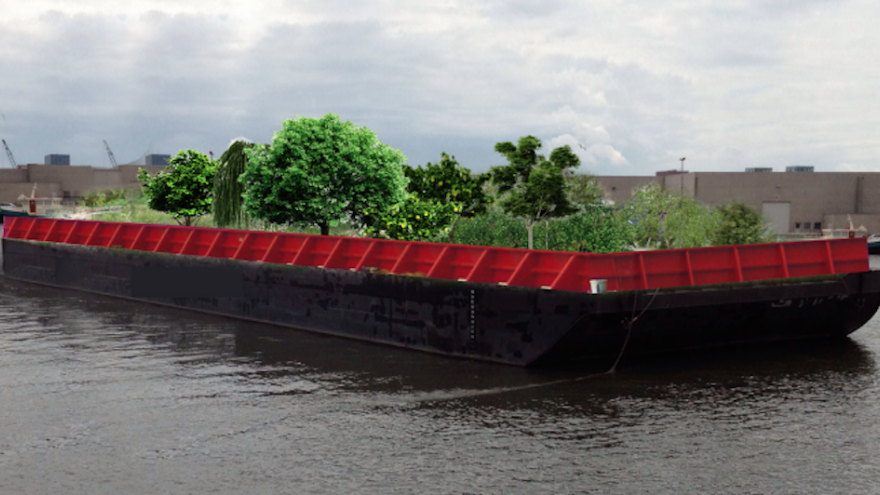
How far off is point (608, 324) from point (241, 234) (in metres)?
16.4

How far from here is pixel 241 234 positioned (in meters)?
31.3

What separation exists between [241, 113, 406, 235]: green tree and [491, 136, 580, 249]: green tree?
324 inches

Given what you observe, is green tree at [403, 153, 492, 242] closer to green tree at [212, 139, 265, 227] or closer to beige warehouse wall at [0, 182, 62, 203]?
green tree at [212, 139, 265, 227]

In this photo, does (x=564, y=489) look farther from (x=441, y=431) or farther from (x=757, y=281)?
(x=757, y=281)

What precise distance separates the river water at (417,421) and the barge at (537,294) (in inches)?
31.0

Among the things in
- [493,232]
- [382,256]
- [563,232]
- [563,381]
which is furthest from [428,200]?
[563,381]

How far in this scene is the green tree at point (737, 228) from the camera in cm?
6569

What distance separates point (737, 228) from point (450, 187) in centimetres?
2749

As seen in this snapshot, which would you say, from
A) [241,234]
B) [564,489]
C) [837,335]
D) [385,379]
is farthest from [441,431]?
[241,234]

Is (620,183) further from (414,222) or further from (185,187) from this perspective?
(414,222)

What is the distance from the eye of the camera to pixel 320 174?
45.2 meters

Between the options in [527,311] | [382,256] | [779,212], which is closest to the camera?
[527,311]

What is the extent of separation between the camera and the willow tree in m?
51.2

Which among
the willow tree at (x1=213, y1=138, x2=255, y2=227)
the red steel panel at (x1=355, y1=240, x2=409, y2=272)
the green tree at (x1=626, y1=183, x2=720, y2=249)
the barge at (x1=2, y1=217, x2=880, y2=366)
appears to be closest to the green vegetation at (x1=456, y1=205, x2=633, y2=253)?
the green tree at (x1=626, y1=183, x2=720, y2=249)
